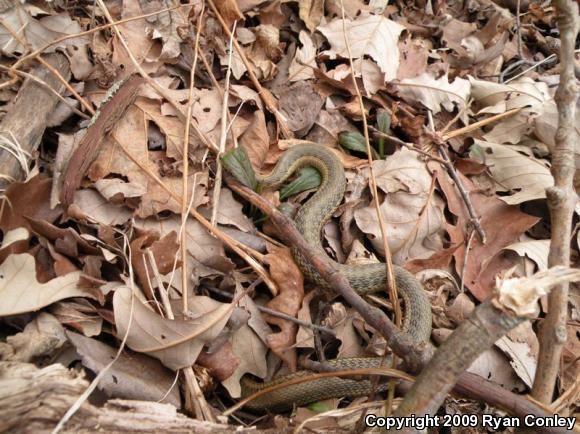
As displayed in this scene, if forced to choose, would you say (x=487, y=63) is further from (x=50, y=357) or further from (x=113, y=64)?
(x=50, y=357)

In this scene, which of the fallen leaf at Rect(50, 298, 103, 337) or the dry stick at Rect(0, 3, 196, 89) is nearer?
the fallen leaf at Rect(50, 298, 103, 337)

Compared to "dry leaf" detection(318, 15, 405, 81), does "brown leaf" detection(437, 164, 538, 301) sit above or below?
below

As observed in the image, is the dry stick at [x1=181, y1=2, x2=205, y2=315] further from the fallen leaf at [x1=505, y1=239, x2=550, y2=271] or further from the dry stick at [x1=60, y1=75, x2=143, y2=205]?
the fallen leaf at [x1=505, y1=239, x2=550, y2=271]

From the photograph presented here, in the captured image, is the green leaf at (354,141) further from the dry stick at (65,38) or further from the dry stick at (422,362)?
the dry stick at (65,38)

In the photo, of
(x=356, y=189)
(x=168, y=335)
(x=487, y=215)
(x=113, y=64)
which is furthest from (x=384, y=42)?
(x=168, y=335)

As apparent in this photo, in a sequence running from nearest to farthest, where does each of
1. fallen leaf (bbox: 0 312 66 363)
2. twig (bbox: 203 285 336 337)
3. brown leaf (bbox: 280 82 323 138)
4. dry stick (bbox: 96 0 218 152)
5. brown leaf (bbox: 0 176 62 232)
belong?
fallen leaf (bbox: 0 312 66 363) < brown leaf (bbox: 0 176 62 232) < twig (bbox: 203 285 336 337) < dry stick (bbox: 96 0 218 152) < brown leaf (bbox: 280 82 323 138)

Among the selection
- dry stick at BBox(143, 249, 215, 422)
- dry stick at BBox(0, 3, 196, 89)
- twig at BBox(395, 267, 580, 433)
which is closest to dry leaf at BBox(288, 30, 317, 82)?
dry stick at BBox(0, 3, 196, 89)
